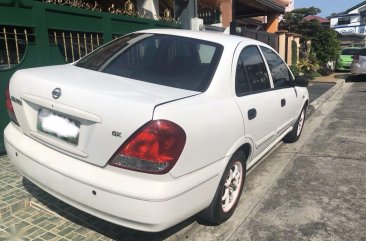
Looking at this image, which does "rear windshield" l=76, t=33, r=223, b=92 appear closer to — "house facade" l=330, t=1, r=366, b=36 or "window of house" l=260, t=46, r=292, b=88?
"window of house" l=260, t=46, r=292, b=88

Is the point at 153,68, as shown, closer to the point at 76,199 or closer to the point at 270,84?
the point at 76,199

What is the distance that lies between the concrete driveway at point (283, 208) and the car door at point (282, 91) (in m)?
0.60

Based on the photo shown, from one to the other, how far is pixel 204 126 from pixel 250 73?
1.29 meters

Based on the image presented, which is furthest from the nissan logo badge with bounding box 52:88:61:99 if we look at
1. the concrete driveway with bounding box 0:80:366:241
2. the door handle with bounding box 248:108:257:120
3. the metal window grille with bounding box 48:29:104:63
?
the metal window grille with bounding box 48:29:104:63

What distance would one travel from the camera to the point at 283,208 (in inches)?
149

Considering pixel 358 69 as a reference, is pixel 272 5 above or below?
above

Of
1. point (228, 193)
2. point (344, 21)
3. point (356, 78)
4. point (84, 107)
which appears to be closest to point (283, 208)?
point (228, 193)

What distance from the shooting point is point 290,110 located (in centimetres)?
502

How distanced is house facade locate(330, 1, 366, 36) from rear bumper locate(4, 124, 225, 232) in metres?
68.9

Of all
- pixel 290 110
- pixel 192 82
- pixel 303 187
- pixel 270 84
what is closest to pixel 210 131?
pixel 192 82

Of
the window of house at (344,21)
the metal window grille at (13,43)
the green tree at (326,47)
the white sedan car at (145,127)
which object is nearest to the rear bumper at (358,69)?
the green tree at (326,47)

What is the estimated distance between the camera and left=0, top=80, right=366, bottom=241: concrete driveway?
3.18 m

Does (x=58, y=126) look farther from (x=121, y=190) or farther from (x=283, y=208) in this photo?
(x=283, y=208)

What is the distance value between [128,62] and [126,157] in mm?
1213
